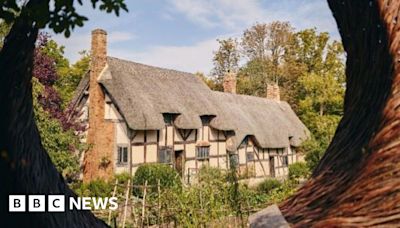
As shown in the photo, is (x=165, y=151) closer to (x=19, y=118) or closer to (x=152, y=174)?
(x=152, y=174)

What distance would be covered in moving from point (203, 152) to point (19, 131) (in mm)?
18136

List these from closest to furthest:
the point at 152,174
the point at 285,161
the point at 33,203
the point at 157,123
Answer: the point at 33,203
the point at 152,174
the point at 157,123
the point at 285,161

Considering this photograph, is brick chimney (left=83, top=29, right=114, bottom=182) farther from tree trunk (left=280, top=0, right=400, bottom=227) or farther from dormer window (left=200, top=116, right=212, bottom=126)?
tree trunk (left=280, top=0, right=400, bottom=227)

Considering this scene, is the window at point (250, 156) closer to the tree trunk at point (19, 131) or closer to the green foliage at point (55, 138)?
the green foliage at point (55, 138)

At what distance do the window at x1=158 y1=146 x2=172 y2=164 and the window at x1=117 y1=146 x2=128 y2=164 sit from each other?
1.44 m

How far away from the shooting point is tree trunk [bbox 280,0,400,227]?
177 centimetres

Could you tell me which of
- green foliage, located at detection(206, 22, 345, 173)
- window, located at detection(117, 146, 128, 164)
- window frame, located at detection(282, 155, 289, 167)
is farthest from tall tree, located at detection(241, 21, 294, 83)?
window, located at detection(117, 146, 128, 164)

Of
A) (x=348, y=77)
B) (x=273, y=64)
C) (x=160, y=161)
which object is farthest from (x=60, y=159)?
(x=273, y=64)

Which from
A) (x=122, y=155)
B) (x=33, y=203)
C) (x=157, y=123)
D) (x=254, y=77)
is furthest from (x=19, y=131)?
(x=254, y=77)

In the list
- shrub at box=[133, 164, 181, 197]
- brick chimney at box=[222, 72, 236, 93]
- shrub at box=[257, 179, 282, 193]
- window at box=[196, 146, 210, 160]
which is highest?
brick chimney at box=[222, 72, 236, 93]

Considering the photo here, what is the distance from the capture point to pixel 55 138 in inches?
559

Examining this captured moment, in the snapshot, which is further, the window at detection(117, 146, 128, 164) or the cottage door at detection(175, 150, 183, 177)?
the cottage door at detection(175, 150, 183, 177)

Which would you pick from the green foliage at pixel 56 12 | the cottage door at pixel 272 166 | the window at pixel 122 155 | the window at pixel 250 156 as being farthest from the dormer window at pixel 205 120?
the green foliage at pixel 56 12

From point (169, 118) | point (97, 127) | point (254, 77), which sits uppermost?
point (254, 77)
